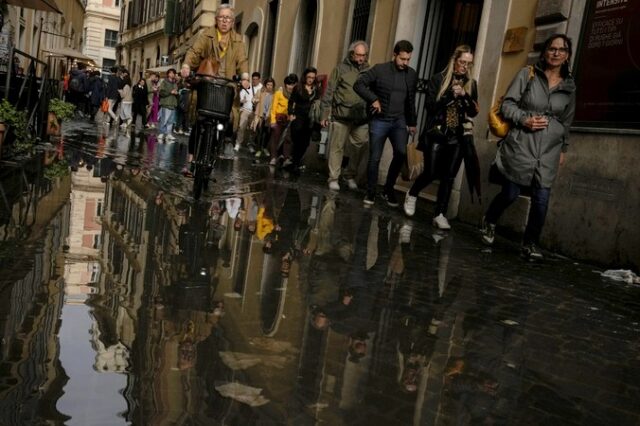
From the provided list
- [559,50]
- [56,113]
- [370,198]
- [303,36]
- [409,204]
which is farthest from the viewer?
[303,36]

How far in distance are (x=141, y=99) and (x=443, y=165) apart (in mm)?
16804

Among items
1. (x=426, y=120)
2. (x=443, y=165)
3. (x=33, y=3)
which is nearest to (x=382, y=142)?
(x=426, y=120)

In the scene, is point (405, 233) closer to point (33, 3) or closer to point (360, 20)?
point (360, 20)

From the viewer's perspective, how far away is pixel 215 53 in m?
7.28

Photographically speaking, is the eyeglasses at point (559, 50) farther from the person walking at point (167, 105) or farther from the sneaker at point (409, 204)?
the person walking at point (167, 105)

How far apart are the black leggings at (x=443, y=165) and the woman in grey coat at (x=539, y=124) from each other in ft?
3.77

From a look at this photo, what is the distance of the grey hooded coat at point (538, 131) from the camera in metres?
6.04

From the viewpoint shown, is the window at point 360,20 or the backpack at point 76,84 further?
the backpack at point 76,84

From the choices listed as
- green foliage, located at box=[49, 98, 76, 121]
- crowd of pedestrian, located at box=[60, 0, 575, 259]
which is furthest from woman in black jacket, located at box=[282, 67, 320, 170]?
green foliage, located at box=[49, 98, 76, 121]

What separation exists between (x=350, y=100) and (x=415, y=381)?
700 centimetres

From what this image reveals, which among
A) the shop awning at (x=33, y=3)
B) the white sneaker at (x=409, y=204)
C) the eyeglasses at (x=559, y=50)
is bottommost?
the white sneaker at (x=409, y=204)

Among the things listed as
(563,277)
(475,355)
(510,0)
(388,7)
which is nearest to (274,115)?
(388,7)

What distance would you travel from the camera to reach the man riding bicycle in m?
7.24

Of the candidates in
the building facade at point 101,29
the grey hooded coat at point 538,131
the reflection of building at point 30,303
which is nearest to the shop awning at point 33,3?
the reflection of building at point 30,303
